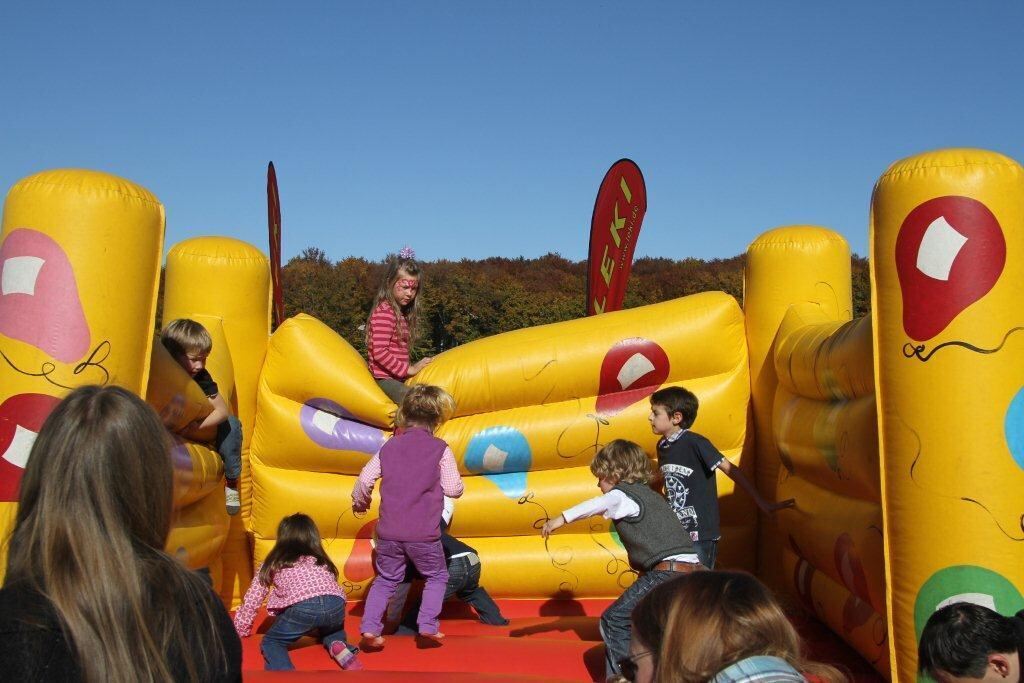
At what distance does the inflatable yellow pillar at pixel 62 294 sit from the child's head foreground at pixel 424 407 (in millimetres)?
1013

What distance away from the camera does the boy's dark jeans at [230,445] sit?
3.98 meters

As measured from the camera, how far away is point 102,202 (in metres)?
2.90

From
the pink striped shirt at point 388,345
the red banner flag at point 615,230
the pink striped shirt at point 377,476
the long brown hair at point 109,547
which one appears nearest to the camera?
the long brown hair at point 109,547

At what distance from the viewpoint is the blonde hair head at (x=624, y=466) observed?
332 centimetres

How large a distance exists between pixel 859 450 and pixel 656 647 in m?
1.97

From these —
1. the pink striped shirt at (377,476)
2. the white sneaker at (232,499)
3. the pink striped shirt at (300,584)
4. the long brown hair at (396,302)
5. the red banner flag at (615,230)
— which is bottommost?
the pink striped shirt at (300,584)

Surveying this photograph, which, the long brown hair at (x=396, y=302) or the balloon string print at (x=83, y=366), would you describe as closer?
the balloon string print at (x=83, y=366)

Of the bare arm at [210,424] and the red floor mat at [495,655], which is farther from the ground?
the bare arm at [210,424]

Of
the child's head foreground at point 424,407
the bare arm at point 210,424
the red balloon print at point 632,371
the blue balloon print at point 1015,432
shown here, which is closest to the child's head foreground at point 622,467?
the child's head foreground at point 424,407

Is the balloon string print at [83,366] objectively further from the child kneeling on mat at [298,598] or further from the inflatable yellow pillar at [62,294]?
the child kneeling on mat at [298,598]

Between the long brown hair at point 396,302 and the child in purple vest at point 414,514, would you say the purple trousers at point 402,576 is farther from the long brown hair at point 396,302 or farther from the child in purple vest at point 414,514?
the long brown hair at point 396,302

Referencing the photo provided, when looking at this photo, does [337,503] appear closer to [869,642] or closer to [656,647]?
[869,642]

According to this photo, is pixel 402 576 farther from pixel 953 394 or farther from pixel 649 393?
pixel 953 394

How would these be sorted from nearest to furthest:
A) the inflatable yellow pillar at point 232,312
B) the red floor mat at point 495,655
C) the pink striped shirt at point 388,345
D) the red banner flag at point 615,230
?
the red floor mat at point 495,655 → the inflatable yellow pillar at point 232,312 → the pink striped shirt at point 388,345 → the red banner flag at point 615,230
